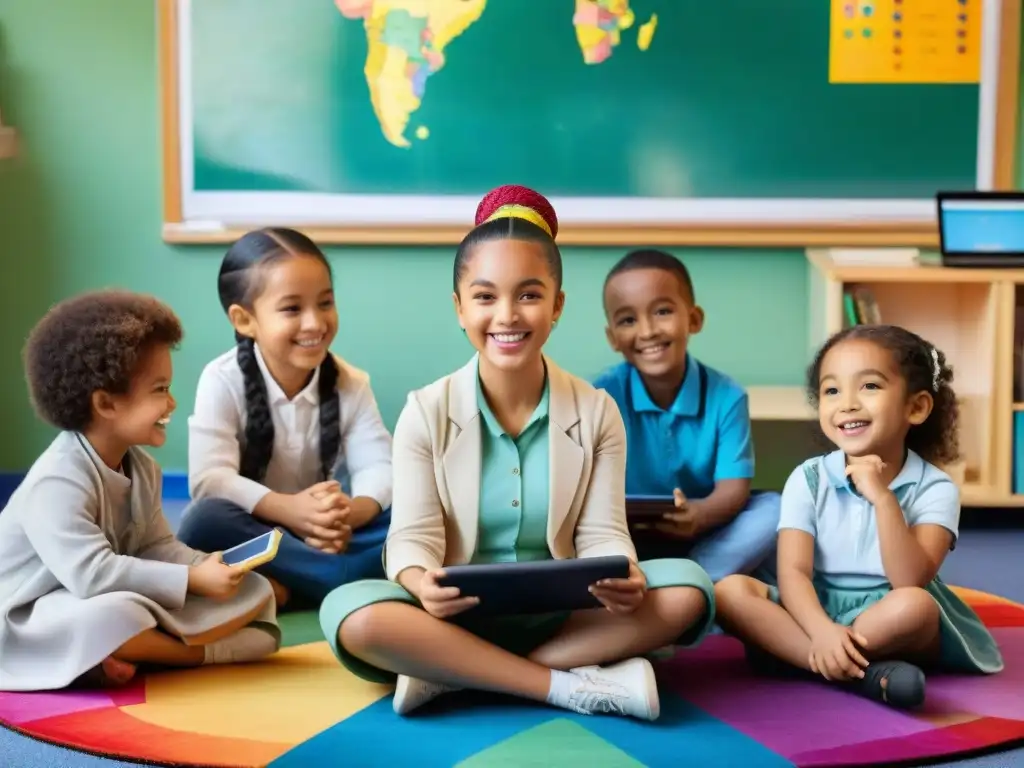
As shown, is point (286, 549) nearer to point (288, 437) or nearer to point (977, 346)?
point (288, 437)

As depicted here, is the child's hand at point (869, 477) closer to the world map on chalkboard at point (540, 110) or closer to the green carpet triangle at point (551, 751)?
the green carpet triangle at point (551, 751)

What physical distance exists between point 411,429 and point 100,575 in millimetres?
446

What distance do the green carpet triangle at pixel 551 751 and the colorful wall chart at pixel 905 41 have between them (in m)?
2.10

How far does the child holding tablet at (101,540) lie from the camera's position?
1.74 m

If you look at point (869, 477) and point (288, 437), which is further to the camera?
point (288, 437)

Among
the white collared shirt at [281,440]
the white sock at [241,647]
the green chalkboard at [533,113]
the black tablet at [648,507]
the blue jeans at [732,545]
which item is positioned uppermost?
the green chalkboard at [533,113]

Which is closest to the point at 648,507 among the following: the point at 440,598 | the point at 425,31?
the point at 440,598

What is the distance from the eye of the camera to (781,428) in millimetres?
3295

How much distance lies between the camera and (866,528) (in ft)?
6.07

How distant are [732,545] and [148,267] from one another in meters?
1.77

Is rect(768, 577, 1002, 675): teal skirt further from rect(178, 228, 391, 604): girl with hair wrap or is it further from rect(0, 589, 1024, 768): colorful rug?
rect(178, 228, 391, 604): girl with hair wrap

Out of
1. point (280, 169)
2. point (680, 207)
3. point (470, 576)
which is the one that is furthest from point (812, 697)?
point (280, 169)

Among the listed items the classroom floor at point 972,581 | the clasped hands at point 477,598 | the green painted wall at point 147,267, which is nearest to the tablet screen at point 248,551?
the clasped hands at point 477,598

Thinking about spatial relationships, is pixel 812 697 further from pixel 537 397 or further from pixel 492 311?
pixel 492 311
